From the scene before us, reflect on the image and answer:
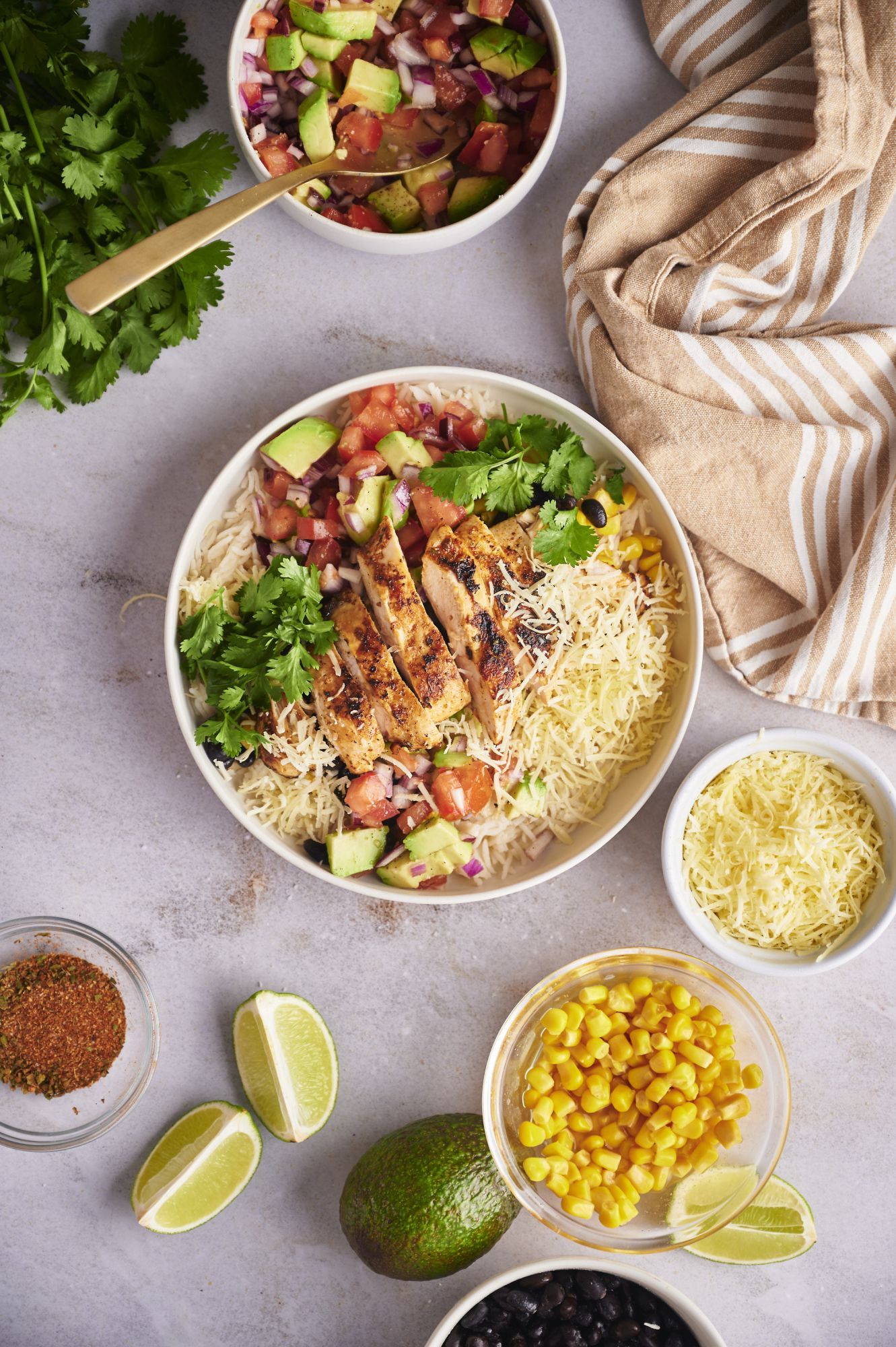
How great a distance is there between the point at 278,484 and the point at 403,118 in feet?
4.40

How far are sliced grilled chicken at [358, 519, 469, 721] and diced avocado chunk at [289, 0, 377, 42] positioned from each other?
159 cm

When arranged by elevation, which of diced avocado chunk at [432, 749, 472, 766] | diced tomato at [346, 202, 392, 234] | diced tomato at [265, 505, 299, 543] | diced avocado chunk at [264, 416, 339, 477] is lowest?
diced avocado chunk at [432, 749, 472, 766]

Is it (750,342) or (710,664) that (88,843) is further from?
(750,342)

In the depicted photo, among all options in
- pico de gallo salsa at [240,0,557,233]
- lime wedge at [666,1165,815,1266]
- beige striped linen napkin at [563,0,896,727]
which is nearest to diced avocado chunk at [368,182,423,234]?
pico de gallo salsa at [240,0,557,233]

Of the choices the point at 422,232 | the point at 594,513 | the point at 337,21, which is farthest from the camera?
the point at 422,232

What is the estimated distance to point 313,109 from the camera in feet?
10.0

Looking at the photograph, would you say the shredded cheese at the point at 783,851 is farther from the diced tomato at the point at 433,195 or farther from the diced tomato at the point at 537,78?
the diced tomato at the point at 537,78

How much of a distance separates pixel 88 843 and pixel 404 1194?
66.6 inches

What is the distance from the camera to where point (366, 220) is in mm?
3219

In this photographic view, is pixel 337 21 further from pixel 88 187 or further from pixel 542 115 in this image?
pixel 88 187

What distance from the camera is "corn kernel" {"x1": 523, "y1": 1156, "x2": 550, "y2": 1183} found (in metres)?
3.14

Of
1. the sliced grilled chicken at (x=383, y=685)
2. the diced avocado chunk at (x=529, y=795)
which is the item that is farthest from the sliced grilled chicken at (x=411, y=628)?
the diced avocado chunk at (x=529, y=795)

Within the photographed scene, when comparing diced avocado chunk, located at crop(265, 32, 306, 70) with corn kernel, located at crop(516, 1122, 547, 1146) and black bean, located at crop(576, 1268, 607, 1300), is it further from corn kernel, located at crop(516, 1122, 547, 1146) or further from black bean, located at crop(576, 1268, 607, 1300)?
black bean, located at crop(576, 1268, 607, 1300)

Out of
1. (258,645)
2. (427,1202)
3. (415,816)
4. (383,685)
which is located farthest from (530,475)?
(427,1202)
